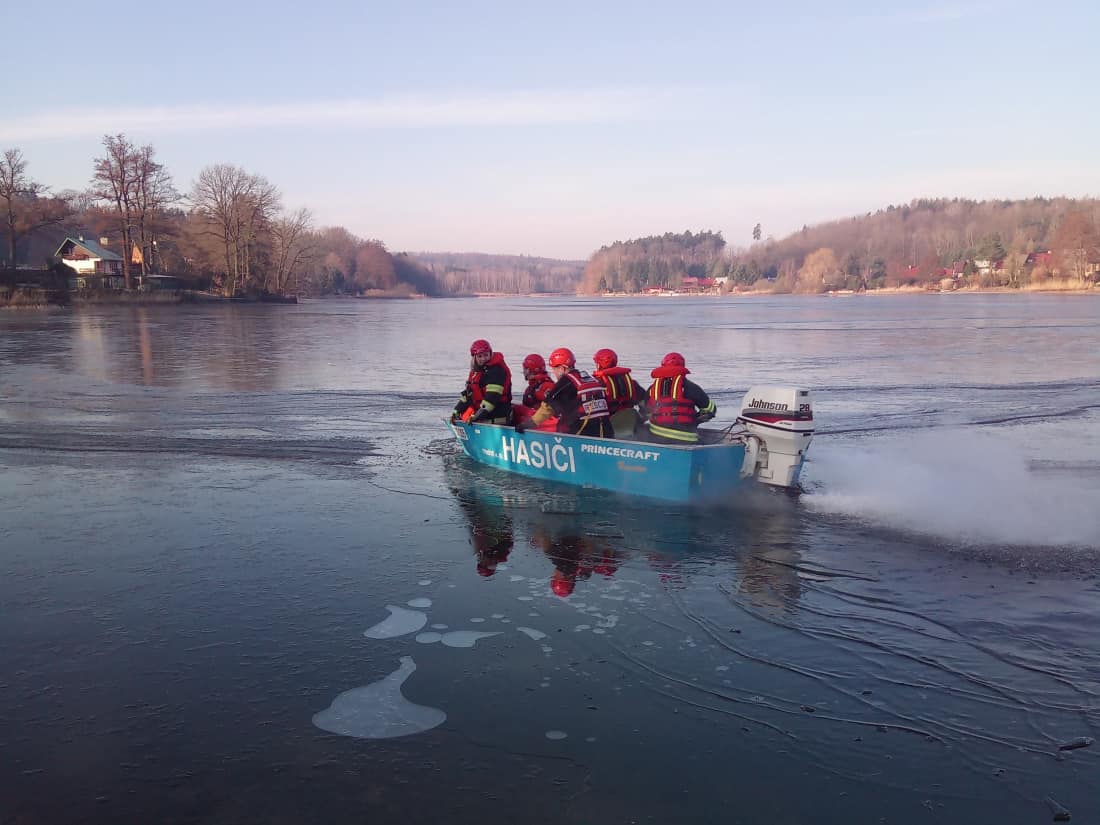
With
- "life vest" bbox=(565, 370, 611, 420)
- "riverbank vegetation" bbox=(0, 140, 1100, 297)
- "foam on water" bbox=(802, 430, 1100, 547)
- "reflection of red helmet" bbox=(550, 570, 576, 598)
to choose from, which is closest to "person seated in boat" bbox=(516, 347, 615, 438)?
"life vest" bbox=(565, 370, 611, 420)

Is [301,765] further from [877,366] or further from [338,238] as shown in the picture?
[338,238]

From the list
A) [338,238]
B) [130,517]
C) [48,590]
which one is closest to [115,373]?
[130,517]

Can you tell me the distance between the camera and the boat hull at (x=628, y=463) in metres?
9.38

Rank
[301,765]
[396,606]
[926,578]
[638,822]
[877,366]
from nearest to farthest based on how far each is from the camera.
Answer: [638,822] < [301,765] < [396,606] < [926,578] < [877,366]

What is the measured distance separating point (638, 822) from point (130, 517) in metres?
6.93

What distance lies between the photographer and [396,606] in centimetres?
673

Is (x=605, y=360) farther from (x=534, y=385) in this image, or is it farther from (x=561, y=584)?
(x=561, y=584)

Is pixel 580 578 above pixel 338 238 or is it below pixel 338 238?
below

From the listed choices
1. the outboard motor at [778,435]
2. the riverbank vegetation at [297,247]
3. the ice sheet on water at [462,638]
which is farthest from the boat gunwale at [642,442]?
the riverbank vegetation at [297,247]

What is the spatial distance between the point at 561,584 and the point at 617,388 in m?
3.91

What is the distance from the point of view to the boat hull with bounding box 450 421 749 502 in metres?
9.38

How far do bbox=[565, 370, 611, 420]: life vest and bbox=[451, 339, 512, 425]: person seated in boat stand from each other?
144 centimetres

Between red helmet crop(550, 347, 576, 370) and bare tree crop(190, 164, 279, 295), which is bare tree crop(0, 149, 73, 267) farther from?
red helmet crop(550, 347, 576, 370)

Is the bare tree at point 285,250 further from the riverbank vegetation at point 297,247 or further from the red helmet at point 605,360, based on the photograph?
the red helmet at point 605,360
